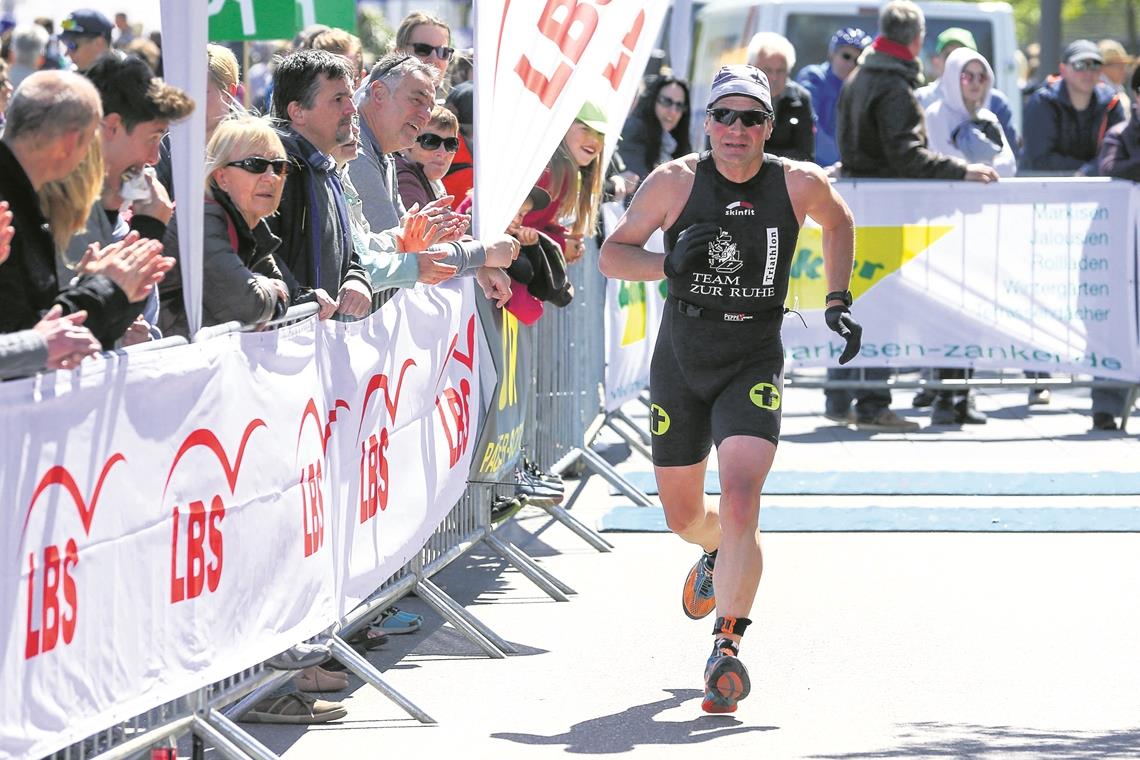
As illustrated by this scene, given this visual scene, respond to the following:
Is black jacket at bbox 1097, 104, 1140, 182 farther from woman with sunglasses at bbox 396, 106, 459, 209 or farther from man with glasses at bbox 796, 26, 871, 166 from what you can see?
woman with sunglasses at bbox 396, 106, 459, 209

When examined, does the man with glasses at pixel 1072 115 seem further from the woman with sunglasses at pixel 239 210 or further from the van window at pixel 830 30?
the woman with sunglasses at pixel 239 210

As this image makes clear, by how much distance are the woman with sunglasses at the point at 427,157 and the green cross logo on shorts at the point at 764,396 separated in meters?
1.77

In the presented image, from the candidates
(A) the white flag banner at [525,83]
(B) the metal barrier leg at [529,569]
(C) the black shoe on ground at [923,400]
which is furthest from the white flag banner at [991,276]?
(A) the white flag banner at [525,83]

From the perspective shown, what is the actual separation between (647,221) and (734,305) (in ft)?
1.45

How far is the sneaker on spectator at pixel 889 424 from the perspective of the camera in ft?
45.1

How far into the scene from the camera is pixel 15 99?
15.4ft

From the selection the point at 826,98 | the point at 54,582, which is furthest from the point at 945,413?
the point at 54,582

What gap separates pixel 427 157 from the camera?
816 centimetres

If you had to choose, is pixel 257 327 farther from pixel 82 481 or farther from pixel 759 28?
pixel 759 28

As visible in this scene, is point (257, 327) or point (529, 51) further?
point (529, 51)

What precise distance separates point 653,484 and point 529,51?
4.41 metres

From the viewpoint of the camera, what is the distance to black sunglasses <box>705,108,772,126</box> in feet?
22.9

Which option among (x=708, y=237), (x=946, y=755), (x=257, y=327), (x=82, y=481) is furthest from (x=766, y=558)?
(x=82, y=481)

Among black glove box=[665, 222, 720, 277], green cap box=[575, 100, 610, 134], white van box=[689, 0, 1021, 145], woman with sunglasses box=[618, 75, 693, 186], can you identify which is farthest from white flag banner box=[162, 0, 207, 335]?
white van box=[689, 0, 1021, 145]
